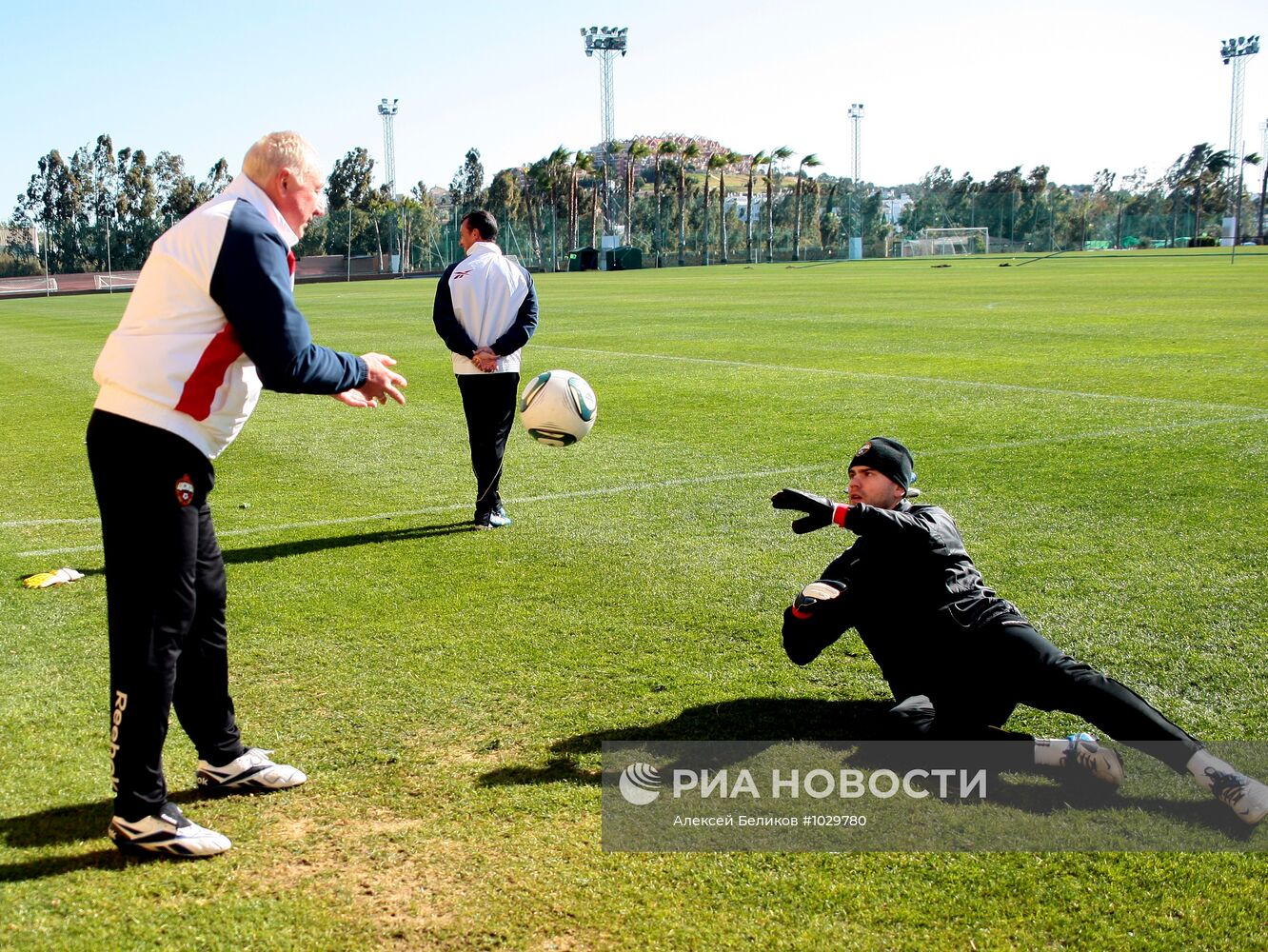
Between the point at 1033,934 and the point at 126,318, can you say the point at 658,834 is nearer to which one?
the point at 1033,934

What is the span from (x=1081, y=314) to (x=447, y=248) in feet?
228

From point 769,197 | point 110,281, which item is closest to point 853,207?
point 769,197

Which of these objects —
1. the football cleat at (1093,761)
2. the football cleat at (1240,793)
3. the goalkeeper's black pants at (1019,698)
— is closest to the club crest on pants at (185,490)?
the goalkeeper's black pants at (1019,698)

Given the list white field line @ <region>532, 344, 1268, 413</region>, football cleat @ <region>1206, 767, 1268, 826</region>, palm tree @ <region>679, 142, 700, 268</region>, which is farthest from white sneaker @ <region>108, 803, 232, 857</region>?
palm tree @ <region>679, 142, 700, 268</region>

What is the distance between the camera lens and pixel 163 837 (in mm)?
3641

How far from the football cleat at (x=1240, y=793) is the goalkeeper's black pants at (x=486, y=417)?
17.0 ft

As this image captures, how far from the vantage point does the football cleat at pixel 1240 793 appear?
3688 millimetres

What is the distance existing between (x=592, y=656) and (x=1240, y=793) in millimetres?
2711

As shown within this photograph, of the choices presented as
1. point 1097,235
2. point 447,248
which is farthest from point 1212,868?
point 1097,235

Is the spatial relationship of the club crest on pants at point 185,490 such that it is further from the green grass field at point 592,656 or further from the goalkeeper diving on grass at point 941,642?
the goalkeeper diving on grass at point 941,642

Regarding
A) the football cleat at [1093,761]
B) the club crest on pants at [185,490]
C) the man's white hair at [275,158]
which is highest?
the man's white hair at [275,158]

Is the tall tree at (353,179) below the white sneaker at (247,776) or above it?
above

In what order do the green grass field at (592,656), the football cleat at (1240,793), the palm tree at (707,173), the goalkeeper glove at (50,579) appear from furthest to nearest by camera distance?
1. the palm tree at (707,173)
2. the goalkeeper glove at (50,579)
3. the football cleat at (1240,793)
4. the green grass field at (592,656)

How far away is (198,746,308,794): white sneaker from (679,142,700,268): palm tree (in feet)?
303
